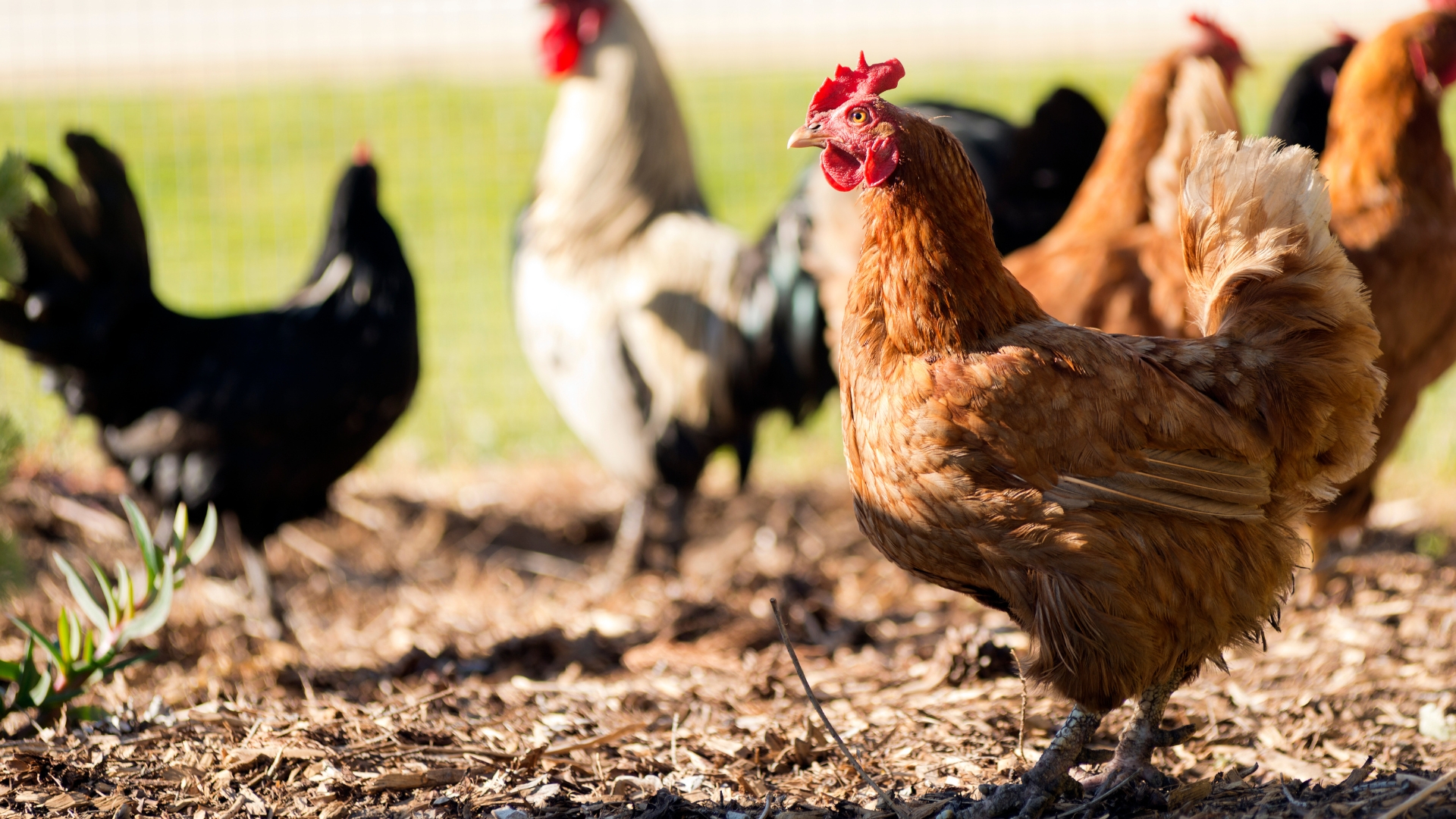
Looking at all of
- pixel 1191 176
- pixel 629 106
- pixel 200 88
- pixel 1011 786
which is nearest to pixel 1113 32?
pixel 629 106

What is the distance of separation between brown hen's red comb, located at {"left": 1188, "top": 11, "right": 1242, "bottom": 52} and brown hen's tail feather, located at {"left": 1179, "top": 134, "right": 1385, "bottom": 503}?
2096 millimetres

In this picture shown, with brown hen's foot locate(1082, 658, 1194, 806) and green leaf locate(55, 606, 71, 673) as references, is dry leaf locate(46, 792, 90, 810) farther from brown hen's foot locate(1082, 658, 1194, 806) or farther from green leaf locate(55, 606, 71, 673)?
brown hen's foot locate(1082, 658, 1194, 806)

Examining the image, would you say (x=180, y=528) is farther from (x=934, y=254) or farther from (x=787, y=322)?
(x=787, y=322)

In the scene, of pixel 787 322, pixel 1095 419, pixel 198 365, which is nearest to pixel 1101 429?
pixel 1095 419

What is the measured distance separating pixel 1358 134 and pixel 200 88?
11461mm

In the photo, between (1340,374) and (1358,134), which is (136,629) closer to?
(1340,374)

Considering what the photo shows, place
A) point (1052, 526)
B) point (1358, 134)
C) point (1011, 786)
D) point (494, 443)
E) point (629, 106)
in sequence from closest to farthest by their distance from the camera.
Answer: point (1052, 526) → point (1011, 786) → point (1358, 134) → point (629, 106) → point (494, 443)

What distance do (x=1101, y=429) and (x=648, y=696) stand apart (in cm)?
167

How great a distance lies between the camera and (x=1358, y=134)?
3.92 meters

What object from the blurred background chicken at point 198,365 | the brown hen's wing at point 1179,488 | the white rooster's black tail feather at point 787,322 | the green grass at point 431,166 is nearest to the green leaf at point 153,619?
the blurred background chicken at point 198,365

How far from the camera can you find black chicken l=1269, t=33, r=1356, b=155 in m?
4.95

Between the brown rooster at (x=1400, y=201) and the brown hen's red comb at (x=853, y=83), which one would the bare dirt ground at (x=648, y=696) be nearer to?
the brown rooster at (x=1400, y=201)

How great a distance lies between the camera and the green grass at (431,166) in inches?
368

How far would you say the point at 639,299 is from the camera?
5457mm
